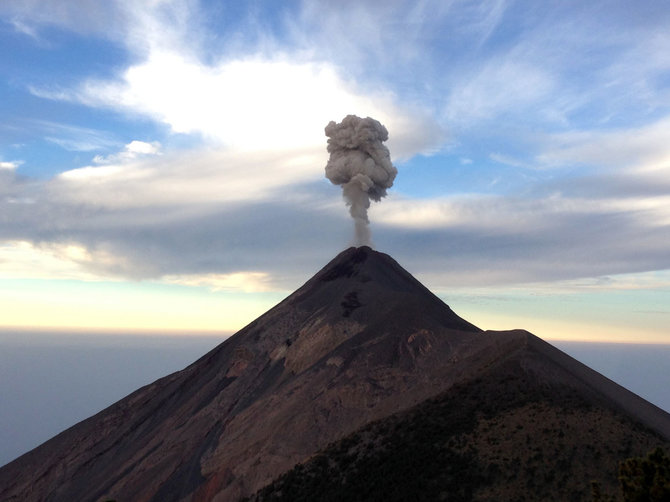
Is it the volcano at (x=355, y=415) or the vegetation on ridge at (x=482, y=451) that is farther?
the volcano at (x=355, y=415)

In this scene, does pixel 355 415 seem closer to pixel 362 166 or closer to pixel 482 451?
pixel 482 451

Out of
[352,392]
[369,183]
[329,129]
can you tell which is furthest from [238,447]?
[329,129]

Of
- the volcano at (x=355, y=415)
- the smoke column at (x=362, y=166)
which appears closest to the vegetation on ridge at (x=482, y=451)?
the volcano at (x=355, y=415)

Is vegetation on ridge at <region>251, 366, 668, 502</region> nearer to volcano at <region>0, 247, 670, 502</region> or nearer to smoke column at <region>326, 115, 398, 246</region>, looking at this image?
volcano at <region>0, 247, 670, 502</region>

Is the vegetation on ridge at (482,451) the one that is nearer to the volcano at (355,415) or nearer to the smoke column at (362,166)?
the volcano at (355,415)

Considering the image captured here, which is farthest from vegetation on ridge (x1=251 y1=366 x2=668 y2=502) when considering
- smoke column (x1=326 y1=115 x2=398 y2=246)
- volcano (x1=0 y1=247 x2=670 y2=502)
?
smoke column (x1=326 y1=115 x2=398 y2=246)

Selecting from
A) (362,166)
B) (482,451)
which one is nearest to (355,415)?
(482,451)

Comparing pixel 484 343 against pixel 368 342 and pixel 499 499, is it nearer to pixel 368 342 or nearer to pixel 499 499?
pixel 368 342
